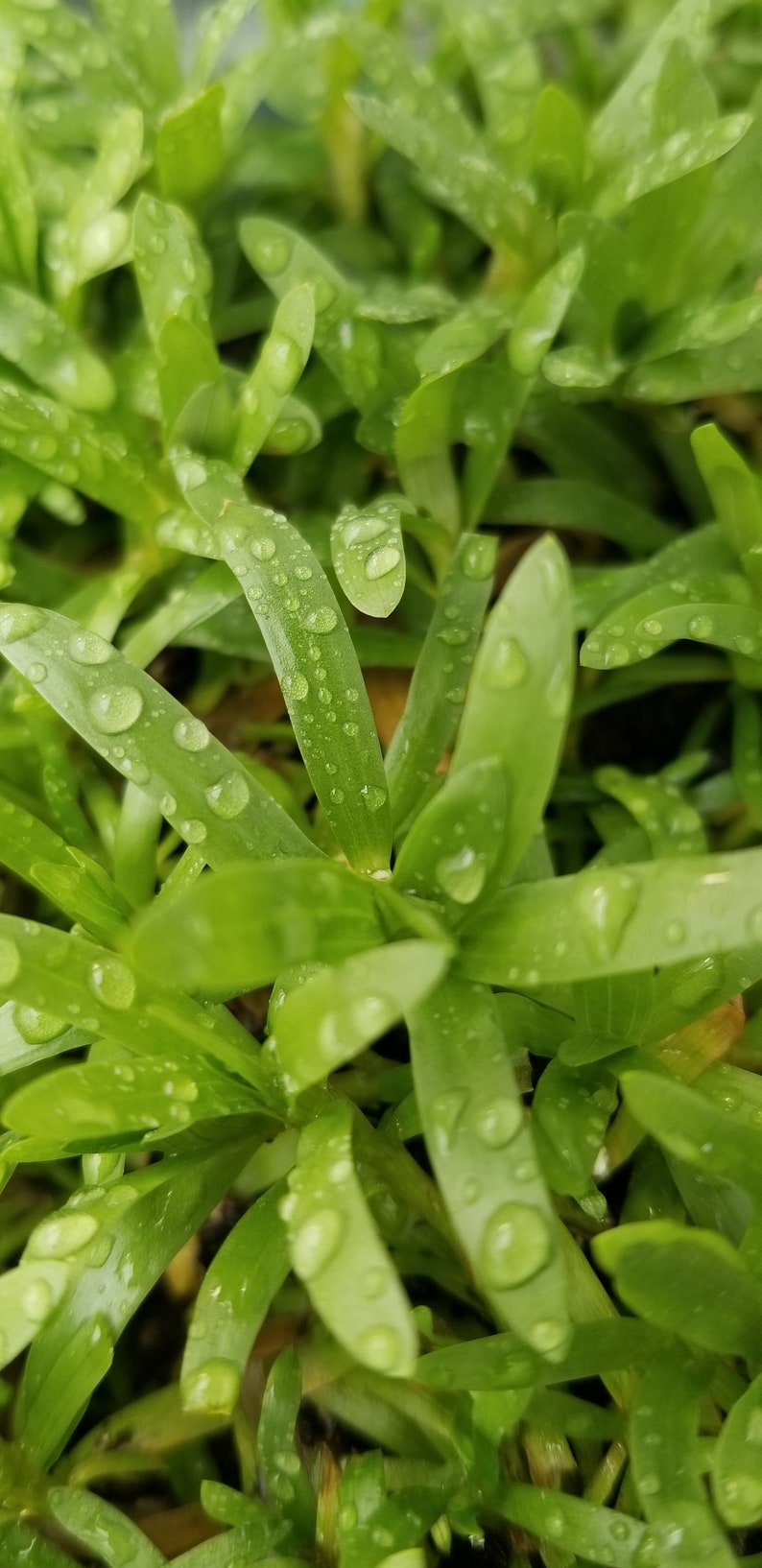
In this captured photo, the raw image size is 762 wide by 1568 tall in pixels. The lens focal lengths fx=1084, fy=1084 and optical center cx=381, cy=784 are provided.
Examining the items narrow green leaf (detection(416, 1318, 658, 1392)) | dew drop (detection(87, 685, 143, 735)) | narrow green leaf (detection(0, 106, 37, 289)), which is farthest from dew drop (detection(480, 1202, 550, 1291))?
narrow green leaf (detection(0, 106, 37, 289))

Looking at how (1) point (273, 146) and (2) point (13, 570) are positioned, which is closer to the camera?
(2) point (13, 570)

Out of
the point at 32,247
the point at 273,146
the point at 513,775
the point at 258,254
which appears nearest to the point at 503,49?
the point at 273,146

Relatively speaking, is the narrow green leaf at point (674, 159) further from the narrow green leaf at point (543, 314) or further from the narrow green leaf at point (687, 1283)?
the narrow green leaf at point (687, 1283)

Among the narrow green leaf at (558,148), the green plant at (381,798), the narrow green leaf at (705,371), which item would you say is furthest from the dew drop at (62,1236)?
the narrow green leaf at (558,148)

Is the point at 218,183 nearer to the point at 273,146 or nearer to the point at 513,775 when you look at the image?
the point at 273,146

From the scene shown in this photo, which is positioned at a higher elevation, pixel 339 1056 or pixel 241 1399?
pixel 339 1056

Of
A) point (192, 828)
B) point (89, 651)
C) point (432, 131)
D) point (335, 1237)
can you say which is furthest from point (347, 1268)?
point (432, 131)

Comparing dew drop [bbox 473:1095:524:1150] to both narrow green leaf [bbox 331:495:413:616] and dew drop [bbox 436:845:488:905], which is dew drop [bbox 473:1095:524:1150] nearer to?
dew drop [bbox 436:845:488:905]
